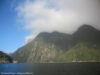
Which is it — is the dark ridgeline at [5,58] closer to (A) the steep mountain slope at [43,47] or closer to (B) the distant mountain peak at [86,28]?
(A) the steep mountain slope at [43,47]

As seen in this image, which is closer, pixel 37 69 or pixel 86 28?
pixel 37 69

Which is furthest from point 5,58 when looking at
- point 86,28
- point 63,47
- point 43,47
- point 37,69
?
point 86,28

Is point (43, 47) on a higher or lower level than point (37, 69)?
higher

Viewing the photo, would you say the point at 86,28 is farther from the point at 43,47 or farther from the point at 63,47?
the point at 43,47

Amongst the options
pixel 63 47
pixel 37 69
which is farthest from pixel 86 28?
pixel 37 69

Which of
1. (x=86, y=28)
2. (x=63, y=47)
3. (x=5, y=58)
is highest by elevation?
(x=86, y=28)

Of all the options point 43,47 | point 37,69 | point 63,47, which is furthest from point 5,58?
point 63,47

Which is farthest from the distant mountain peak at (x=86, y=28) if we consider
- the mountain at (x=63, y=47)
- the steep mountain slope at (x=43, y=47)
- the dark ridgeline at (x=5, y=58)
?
the dark ridgeline at (x=5, y=58)

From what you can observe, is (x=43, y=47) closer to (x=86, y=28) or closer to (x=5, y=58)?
(x=5, y=58)

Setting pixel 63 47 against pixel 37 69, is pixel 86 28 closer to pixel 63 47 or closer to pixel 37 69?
pixel 63 47

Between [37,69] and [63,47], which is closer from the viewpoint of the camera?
[37,69]

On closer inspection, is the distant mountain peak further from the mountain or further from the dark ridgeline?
the dark ridgeline
